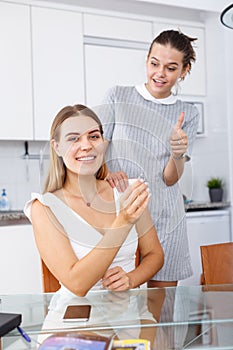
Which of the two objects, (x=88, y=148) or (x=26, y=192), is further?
(x=26, y=192)

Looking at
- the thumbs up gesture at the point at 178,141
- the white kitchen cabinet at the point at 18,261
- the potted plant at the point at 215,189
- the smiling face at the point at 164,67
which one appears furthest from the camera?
the potted plant at the point at 215,189

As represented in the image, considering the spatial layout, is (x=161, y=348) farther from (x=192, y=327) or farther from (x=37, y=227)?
(x=37, y=227)

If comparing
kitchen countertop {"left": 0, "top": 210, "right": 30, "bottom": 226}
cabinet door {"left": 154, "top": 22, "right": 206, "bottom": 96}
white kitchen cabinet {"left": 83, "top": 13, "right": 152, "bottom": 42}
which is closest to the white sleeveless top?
kitchen countertop {"left": 0, "top": 210, "right": 30, "bottom": 226}

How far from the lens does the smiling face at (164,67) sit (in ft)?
5.31

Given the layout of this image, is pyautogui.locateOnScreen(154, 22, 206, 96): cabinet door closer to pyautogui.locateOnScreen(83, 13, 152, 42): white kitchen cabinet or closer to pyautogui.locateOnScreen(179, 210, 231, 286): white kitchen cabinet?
pyautogui.locateOnScreen(83, 13, 152, 42): white kitchen cabinet

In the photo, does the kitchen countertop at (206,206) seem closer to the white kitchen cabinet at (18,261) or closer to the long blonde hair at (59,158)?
the white kitchen cabinet at (18,261)

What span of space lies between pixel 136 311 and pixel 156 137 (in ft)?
1.77

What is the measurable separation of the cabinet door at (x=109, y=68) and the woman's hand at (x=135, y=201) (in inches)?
79.2

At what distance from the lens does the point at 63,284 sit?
1332 mm

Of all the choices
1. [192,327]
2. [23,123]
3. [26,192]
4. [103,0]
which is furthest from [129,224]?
[103,0]

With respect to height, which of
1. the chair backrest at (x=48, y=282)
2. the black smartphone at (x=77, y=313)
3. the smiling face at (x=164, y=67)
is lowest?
the chair backrest at (x=48, y=282)

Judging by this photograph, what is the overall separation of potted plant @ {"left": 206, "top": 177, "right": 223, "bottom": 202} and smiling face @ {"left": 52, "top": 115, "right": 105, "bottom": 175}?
2263mm

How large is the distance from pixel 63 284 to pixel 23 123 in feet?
5.87

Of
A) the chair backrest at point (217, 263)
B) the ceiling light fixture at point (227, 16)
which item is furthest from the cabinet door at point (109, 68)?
the ceiling light fixture at point (227, 16)
